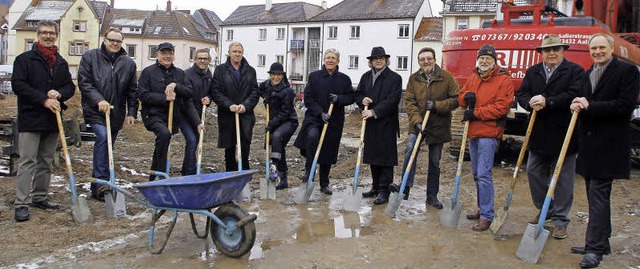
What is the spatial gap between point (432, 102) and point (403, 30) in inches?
1361

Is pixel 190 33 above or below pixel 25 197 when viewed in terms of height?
above

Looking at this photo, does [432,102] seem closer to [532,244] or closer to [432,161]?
[432,161]

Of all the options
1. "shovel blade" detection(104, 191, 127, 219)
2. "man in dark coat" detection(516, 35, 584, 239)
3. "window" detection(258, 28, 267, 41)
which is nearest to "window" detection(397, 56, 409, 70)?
"window" detection(258, 28, 267, 41)

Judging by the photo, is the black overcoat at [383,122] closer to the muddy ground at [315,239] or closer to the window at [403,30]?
the muddy ground at [315,239]

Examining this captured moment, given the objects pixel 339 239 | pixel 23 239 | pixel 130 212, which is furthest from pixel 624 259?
pixel 23 239

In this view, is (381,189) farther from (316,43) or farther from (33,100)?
Answer: (316,43)

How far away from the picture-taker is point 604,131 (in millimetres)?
4402

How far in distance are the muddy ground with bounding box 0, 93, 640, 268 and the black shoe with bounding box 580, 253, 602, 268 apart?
107mm

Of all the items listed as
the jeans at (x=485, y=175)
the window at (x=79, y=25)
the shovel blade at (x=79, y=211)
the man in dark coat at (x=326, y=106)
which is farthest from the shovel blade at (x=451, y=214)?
the window at (x=79, y=25)

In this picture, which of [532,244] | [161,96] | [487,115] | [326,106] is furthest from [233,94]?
[532,244]

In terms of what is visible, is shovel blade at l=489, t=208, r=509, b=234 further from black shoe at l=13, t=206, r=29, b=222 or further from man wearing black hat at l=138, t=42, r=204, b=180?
black shoe at l=13, t=206, r=29, b=222

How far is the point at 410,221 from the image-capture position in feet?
18.9

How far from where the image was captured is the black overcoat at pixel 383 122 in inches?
255

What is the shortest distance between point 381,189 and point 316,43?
3841 centimetres
